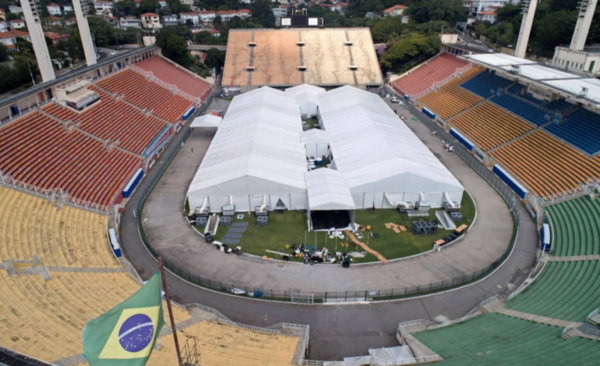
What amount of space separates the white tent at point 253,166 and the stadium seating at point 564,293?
1718cm

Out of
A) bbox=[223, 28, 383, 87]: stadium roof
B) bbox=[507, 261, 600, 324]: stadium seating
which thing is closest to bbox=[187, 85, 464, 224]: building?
bbox=[507, 261, 600, 324]: stadium seating

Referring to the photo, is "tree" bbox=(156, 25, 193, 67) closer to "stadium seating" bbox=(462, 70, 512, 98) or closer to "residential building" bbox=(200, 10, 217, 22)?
"stadium seating" bbox=(462, 70, 512, 98)

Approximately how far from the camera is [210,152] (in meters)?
38.4

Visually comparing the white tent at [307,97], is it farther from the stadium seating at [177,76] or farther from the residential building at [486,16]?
the residential building at [486,16]

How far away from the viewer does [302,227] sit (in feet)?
96.6

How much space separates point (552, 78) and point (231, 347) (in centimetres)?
4051

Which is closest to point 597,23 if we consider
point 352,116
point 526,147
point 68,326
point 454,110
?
point 454,110

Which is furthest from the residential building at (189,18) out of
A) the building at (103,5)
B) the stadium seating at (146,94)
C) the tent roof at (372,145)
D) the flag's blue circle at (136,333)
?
the flag's blue circle at (136,333)

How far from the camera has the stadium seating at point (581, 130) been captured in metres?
33.6

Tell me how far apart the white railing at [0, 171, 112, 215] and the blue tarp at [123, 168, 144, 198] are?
3478mm

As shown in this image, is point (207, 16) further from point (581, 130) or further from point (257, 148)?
point (581, 130)

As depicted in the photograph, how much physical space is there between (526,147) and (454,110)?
15.1 metres

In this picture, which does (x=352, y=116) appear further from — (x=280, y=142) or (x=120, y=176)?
(x=120, y=176)

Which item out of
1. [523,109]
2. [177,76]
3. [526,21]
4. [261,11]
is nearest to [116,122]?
[177,76]
